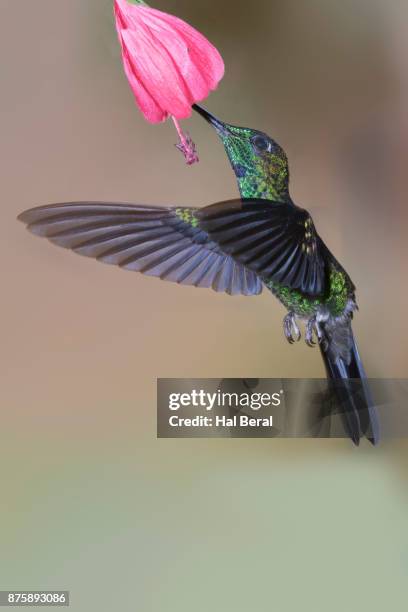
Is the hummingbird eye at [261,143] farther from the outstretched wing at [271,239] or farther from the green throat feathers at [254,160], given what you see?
the outstretched wing at [271,239]

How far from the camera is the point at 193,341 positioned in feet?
4.65

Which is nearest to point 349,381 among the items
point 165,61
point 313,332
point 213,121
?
point 313,332

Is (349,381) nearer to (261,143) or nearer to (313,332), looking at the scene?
(313,332)

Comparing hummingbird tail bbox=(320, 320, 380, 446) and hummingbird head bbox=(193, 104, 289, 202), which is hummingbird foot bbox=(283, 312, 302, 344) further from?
hummingbird head bbox=(193, 104, 289, 202)

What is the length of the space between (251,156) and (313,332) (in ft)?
1.28

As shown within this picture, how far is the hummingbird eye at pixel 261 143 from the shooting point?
1.41m

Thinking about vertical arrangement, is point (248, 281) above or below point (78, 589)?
above

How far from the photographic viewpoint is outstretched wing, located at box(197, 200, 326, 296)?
123cm

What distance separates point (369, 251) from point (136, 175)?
20.3 inches

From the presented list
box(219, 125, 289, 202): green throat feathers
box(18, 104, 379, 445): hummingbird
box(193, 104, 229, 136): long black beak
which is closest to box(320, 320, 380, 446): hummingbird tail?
box(18, 104, 379, 445): hummingbird

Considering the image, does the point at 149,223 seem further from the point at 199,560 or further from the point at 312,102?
the point at 199,560

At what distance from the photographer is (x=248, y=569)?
4.67ft

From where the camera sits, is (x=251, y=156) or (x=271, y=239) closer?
(x=271, y=239)

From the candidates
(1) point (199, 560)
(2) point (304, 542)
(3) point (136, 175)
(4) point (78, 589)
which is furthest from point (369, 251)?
(4) point (78, 589)
